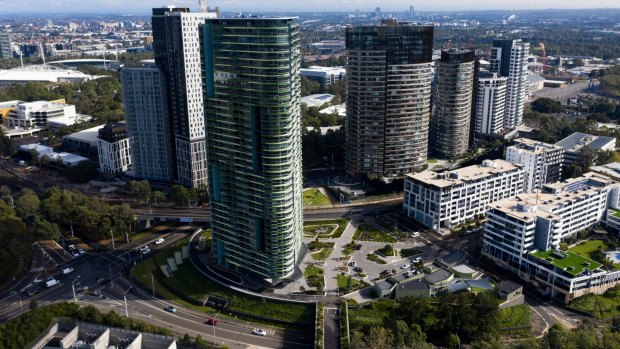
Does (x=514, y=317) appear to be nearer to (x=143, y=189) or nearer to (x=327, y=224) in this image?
(x=327, y=224)

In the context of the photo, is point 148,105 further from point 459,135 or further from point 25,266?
point 459,135

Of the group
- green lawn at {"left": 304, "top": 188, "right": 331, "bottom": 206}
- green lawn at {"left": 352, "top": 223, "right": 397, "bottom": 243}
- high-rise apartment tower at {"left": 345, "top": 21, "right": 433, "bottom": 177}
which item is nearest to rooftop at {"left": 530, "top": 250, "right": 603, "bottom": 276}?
green lawn at {"left": 352, "top": 223, "right": 397, "bottom": 243}

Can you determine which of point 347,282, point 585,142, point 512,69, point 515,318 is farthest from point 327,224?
point 512,69

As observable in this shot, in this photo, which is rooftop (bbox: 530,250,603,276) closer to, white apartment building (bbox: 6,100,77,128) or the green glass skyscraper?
the green glass skyscraper

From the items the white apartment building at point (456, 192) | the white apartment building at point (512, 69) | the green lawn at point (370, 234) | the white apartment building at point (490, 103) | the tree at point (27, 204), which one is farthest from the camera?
the white apartment building at point (512, 69)

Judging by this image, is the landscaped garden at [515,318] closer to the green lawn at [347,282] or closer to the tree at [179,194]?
the green lawn at [347,282]

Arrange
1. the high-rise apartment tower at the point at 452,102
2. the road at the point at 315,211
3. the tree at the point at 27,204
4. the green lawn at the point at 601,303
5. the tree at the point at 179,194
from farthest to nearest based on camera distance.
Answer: the high-rise apartment tower at the point at 452,102 → the tree at the point at 179,194 → the road at the point at 315,211 → the tree at the point at 27,204 → the green lawn at the point at 601,303

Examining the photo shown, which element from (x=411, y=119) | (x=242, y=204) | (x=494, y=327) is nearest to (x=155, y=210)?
(x=242, y=204)

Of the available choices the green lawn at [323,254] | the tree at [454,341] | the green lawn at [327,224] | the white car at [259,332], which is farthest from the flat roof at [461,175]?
the white car at [259,332]
